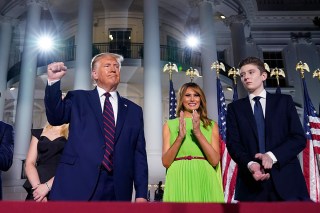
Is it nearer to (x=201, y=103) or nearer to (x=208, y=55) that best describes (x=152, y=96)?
(x=208, y=55)

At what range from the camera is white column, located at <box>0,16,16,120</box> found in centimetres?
1908

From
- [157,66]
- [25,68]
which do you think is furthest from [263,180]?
[25,68]

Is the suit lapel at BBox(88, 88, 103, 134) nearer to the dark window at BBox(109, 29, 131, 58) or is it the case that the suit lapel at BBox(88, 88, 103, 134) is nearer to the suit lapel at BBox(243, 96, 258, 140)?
the suit lapel at BBox(243, 96, 258, 140)

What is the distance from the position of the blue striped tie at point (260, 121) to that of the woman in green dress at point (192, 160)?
57 centimetres

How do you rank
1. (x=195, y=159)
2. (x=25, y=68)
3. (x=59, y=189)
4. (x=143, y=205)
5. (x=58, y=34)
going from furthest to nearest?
(x=58, y=34) → (x=25, y=68) → (x=195, y=159) → (x=59, y=189) → (x=143, y=205)

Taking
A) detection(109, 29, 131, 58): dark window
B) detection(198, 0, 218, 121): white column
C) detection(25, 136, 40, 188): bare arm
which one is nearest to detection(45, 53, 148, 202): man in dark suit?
detection(25, 136, 40, 188): bare arm

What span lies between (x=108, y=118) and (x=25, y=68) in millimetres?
15353

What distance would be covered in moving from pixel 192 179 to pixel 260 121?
971 millimetres

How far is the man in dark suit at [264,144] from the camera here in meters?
2.62

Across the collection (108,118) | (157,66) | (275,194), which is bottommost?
(275,194)

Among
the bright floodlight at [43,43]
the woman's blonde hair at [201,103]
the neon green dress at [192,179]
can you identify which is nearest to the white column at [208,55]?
the bright floodlight at [43,43]

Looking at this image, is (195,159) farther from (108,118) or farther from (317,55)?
(317,55)

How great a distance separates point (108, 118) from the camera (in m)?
2.81

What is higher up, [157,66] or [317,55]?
[317,55]
